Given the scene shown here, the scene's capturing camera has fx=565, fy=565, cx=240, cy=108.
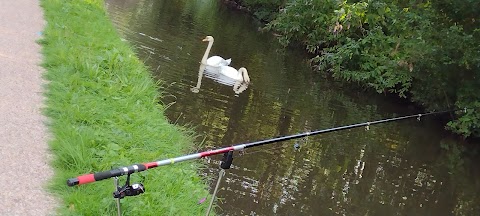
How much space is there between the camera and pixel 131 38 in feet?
50.2

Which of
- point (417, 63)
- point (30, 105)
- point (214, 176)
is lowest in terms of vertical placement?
point (214, 176)

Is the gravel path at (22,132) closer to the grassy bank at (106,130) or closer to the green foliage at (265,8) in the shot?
the grassy bank at (106,130)

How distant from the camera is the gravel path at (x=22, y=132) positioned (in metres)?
3.82

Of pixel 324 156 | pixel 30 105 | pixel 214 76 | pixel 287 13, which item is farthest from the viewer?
pixel 287 13

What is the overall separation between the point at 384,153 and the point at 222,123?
10.3 ft

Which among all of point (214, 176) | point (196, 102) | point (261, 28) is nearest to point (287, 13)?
point (261, 28)

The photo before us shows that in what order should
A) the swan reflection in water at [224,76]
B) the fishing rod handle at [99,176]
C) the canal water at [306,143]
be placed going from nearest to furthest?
the fishing rod handle at [99,176] < the canal water at [306,143] < the swan reflection in water at [224,76]

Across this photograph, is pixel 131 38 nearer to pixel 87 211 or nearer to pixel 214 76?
pixel 214 76

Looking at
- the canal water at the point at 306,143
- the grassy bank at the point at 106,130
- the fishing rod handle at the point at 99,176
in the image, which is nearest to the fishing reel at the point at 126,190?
the fishing rod handle at the point at 99,176

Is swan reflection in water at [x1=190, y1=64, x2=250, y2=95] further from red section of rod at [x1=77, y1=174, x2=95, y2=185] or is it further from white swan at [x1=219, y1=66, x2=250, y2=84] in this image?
red section of rod at [x1=77, y1=174, x2=95, y2=185]

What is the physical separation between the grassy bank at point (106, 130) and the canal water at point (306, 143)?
933mm

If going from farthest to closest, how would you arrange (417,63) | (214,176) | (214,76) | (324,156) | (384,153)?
(417,63) < (214,76) < (384,153) < (324,156) < (214,176)

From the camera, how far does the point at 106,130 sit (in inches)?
224

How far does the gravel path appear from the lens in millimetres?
3816
